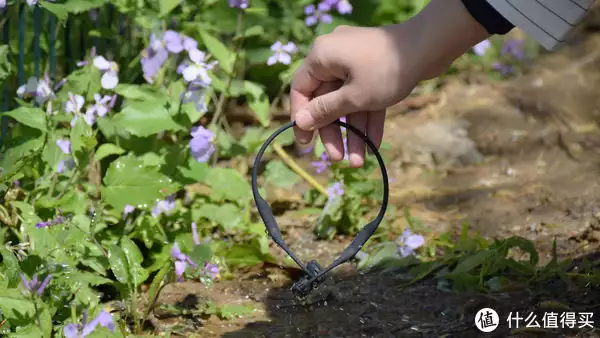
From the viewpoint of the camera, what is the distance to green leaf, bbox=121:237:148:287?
2355mm

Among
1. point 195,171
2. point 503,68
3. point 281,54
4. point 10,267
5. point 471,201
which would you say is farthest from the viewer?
point 503,68

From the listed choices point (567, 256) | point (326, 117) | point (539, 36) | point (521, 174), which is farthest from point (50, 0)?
point (521, 174)

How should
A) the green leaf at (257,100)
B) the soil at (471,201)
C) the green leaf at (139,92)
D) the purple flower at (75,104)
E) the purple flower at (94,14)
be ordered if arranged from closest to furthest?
the soil at (471,201), the purple flower at (75,104), the green leaf at (139,92), the purple flower at (94,14), the green leaf at (257,100)

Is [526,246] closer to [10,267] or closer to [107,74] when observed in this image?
[107,74]

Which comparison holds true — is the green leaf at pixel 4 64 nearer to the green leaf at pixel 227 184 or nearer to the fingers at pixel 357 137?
the green leaf at pixel 227 184

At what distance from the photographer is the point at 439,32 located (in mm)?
1763

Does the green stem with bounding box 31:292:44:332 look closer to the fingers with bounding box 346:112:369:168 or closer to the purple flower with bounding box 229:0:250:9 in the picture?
the fingers with bounding box 346:112:369:168

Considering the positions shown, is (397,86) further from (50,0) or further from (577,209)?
(577,209)

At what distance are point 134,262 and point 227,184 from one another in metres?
0.58

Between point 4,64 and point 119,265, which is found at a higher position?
point 4,64

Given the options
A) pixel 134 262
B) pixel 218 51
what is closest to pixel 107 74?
pixel 218 51

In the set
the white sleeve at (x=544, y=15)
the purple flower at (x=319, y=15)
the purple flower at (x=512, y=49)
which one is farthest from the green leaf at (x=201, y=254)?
the purple flower at (x=512, y=49)

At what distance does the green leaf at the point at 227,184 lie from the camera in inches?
113

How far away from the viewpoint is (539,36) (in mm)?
1751
